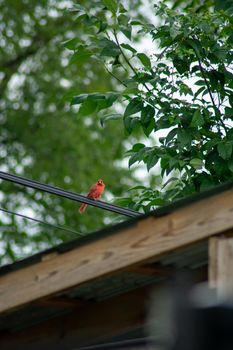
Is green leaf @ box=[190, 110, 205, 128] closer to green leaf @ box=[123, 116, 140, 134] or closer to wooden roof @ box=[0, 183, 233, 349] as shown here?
green leaf @ box=[123, 116, 140, 134]

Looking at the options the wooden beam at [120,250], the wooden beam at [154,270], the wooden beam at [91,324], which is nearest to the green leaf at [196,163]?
the wooden beam at [91,324]

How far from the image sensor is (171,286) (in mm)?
2588

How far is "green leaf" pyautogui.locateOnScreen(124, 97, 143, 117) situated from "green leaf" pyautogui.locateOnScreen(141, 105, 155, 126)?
1.6 inches

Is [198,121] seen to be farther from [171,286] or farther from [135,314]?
[171,286]

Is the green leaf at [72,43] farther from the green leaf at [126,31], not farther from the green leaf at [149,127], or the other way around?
the green leaf at [149,127]

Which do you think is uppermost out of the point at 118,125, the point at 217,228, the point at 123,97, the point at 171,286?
the point at 118,125

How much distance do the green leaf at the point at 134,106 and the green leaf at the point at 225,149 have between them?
720 millimetres

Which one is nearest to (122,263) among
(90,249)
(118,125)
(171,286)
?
(90,249)

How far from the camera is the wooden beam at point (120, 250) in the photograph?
4566 millimetres

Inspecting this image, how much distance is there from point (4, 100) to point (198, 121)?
16.1 metres

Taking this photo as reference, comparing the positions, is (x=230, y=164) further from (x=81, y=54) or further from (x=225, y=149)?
(x=81, y=54)

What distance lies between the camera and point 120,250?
4.84m

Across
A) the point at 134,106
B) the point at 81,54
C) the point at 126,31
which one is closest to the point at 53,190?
the point at 134,106

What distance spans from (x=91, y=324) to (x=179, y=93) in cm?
329
